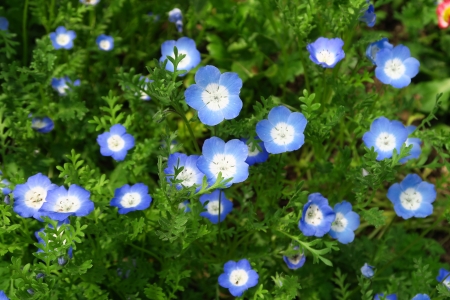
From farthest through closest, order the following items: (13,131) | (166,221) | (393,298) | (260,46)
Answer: (260,46)
(13,131)
(393,298)
(166,221)

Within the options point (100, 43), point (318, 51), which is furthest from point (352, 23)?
point (100, 43)

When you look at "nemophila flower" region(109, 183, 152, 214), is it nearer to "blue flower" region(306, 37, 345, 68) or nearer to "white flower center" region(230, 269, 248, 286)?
"white flower center" region(230, 269, 248, 286)

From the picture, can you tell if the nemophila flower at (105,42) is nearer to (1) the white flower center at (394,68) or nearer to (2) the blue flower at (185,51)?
(2) the blue flower at (185,51)

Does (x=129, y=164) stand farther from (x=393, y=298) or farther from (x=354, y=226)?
(x=393, y=298)

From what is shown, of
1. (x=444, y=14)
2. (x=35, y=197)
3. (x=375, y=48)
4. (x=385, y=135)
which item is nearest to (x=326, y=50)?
(x=375, y=48)

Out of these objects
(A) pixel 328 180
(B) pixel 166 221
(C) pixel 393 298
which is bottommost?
(C) pixel 393 298

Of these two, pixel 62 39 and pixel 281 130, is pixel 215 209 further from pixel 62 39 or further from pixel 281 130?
pixel 62 39

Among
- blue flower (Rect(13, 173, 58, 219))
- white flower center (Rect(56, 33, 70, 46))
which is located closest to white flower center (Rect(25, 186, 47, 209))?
blue flower (Rect(13, 173, 58, 219))

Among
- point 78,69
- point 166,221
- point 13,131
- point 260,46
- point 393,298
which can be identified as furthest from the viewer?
point 260,46
